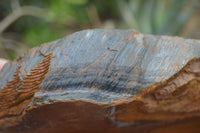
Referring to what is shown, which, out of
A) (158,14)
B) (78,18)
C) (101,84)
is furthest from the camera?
(78,18)

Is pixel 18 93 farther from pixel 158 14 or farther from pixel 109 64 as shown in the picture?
pixel 158 14

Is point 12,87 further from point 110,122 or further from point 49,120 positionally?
point 110,122

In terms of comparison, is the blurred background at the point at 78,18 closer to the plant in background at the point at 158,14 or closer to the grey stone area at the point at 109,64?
the plant in background at the point at 158,14

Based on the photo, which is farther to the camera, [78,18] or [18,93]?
[78,18]

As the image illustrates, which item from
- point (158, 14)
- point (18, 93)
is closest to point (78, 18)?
point (158, 14)

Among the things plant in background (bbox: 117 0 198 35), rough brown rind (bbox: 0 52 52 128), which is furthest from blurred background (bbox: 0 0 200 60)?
rough brown rind (bbox: 0 52 52 128)
